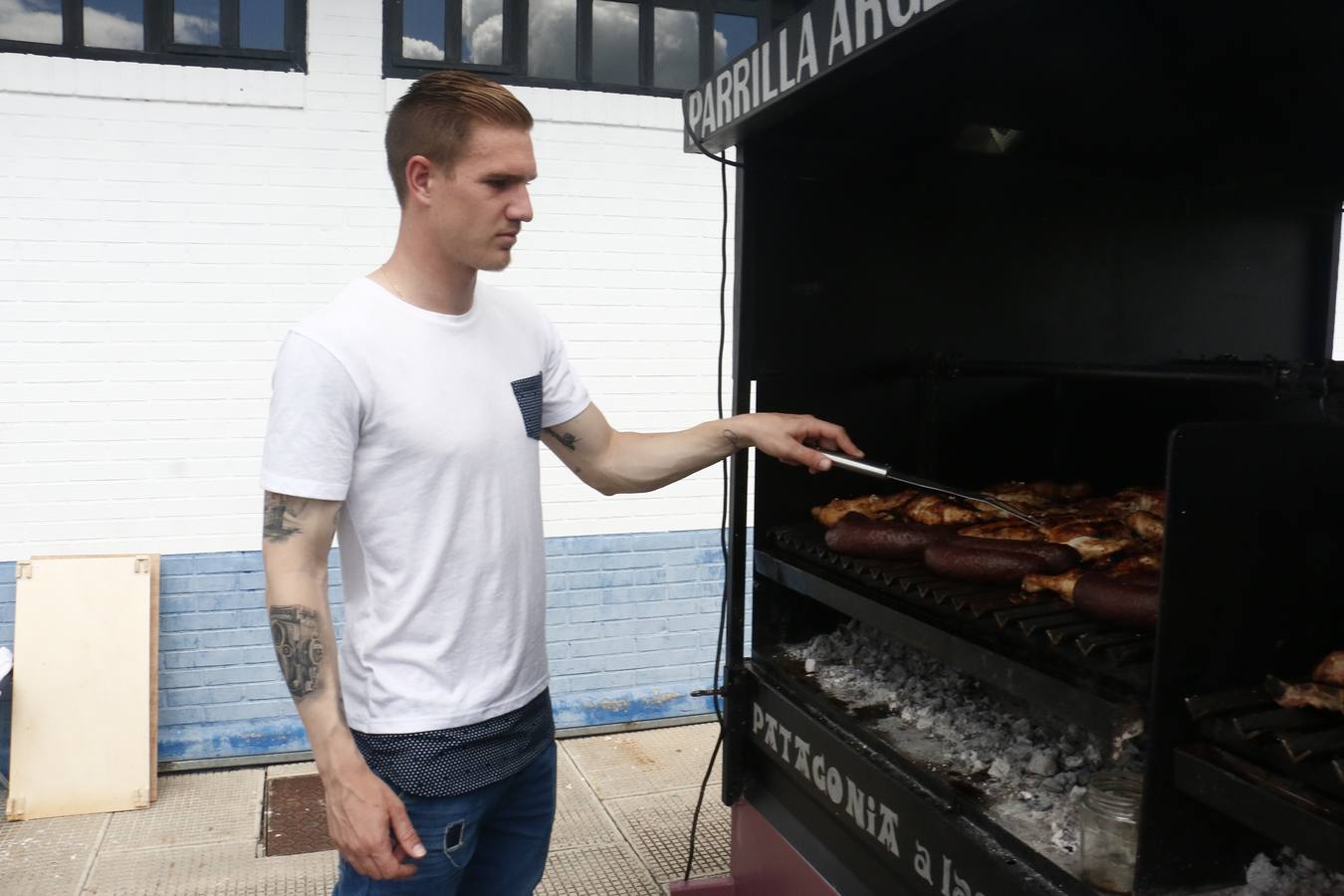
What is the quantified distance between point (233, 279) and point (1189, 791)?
457cm

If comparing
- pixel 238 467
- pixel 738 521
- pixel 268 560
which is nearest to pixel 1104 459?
pixel 738 521

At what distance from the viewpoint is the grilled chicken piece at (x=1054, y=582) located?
2.09 metres

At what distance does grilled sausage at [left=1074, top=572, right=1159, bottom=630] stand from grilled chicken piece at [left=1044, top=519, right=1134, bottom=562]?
12.9 inches

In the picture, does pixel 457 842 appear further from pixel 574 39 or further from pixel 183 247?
pixel 574 39

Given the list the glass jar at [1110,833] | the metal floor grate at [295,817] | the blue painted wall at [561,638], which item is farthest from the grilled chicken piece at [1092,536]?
the blue painted wall at [561,638]

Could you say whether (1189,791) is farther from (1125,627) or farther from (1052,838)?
(1052,838)

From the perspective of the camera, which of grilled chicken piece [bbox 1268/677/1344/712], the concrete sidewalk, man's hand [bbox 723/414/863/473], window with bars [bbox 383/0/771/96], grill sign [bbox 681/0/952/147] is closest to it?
grilled chicken piece [bbox 1268/677/1344/712]

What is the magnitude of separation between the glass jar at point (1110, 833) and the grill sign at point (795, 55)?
1.37 m

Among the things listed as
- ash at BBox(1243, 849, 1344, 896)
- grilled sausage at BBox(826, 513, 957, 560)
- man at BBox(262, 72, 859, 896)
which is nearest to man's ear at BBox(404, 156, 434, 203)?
man at BBox(262, 72, 859, 896)

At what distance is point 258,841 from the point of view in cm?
452

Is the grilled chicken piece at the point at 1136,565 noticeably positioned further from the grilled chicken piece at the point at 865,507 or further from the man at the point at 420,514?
the man at the point at 420,514

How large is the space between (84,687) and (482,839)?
3.17m

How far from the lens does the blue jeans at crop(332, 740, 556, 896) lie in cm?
222

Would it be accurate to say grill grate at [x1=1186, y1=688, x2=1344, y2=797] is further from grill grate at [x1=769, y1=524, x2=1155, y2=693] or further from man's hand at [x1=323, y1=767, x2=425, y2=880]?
man's hand at [x1=323, y1=767, x2=425, y2=880]
